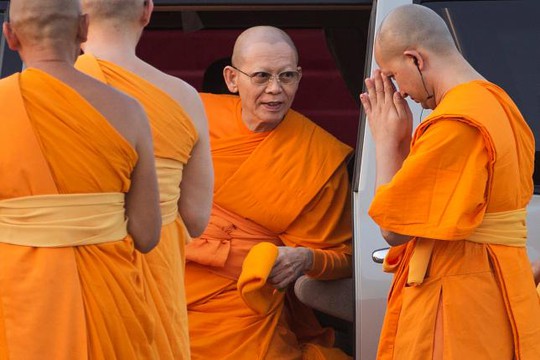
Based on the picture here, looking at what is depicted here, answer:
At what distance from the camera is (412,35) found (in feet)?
12.7

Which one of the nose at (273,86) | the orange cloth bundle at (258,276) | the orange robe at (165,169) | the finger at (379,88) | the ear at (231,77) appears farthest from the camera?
the ear at (231,77)

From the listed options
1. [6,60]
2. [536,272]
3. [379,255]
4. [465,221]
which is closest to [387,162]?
[465,221]

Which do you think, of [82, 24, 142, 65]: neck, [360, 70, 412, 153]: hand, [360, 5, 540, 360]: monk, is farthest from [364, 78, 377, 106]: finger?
[82, 24, 142, 65]: neck

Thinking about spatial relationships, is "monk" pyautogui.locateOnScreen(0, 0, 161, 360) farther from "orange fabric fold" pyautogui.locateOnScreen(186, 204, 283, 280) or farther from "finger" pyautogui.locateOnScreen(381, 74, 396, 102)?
"orange fabric fold" pyautogui.locateOnScreen(186, 204, 283, 280)

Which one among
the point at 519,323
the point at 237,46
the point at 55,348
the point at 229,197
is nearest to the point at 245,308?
the point at 229,197

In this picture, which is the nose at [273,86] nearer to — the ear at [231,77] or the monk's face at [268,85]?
the monk's face at [268,85]

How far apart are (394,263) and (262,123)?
1.27 metres

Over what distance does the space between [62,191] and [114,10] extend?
2.10 ft

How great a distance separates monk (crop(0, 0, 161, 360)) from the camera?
10.6ft

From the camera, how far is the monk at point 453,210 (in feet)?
12.2

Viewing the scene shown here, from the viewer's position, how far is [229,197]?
5039 millimetres

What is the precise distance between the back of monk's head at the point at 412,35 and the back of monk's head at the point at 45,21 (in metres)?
0.99

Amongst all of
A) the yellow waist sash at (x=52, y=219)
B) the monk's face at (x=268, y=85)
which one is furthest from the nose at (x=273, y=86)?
the yellow waist sash at (x=52, y=219)

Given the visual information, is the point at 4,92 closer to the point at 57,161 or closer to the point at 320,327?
the point at 57,161
